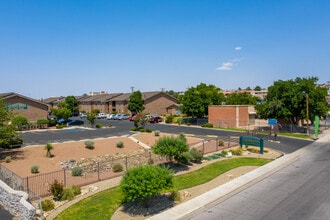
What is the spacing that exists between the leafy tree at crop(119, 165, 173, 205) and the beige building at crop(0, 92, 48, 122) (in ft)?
142

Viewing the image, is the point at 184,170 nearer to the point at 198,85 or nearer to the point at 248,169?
the point at 248,169

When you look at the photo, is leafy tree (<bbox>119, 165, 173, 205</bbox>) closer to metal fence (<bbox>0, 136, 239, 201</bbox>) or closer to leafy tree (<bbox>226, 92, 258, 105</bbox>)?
metal fence (<bbox>0, 136, 239, 201</bbox>)

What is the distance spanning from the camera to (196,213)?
45.2ft

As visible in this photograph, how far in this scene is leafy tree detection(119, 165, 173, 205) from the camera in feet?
44.1

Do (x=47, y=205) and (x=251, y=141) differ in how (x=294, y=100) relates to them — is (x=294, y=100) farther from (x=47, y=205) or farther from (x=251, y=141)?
(x=47, y=205)

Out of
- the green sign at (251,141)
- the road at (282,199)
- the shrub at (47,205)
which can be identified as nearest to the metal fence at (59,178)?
the shrub at (47,205)

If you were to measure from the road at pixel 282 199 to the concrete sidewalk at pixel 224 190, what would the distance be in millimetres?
393

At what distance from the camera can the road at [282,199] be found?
13211 millimetres

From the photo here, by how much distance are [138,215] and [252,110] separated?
45.8 meters

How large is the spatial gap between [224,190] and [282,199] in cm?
334

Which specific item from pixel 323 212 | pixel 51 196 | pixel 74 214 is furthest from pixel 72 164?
pixel 323 212

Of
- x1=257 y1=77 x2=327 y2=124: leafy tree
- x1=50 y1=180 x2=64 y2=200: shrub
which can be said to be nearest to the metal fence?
x1=50 y1=180 x2=64 y2=200: shrub

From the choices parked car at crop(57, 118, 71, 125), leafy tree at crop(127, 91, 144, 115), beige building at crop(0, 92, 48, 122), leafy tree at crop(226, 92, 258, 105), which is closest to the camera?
beige building at crop(0, 92, 48, 122)

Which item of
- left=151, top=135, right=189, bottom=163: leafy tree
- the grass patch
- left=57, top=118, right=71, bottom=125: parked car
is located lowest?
the grass patch
